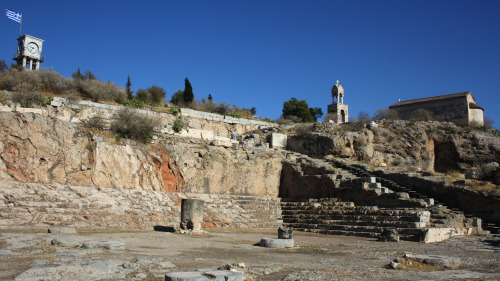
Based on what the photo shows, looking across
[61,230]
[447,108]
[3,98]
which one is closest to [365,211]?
[61,230]

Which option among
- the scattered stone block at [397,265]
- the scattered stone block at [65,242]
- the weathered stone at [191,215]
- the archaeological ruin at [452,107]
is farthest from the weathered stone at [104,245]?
the archaeological ruin at [452,107]

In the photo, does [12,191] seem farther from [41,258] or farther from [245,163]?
[245,163]

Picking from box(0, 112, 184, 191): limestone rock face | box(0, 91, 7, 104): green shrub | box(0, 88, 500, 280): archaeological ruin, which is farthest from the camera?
box(0, 91, 7, 104): green shrub

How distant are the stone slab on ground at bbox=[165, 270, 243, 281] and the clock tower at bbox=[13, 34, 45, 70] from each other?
4521 centimetres

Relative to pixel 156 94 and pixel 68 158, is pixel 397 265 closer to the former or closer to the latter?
pixel 68 158

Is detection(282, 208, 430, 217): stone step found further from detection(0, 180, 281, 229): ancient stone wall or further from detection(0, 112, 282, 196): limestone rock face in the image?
Answer: detection(0, 112, 282, 196): limestone rock face

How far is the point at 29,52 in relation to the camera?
145 ft

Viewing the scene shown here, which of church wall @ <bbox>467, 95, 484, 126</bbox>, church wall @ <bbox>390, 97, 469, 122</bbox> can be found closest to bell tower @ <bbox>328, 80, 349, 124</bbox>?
church wall @ <bbox>390, 97, 469, 122</bbox>

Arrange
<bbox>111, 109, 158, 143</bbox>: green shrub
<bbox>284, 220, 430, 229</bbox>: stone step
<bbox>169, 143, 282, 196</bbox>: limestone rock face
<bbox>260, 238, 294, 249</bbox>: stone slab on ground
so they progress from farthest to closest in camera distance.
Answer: <bbox>169, 143, 282, 196</bbox>: limestone rock face, <bbox>111, 109, 158, 143</bbox>: green shrub, <bbox>284, 220, 430, 229</bbox>: stone step, <bbox>260, 238, 294, 249</bbox>: stone slab on ground

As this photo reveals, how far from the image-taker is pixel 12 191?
1243cm

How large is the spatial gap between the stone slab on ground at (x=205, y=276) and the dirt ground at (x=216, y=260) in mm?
523

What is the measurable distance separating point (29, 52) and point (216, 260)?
45.4m

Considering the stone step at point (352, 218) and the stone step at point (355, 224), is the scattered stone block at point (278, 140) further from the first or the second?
the stone step at point (355, 224)

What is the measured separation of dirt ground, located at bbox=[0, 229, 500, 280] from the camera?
5.88 m
